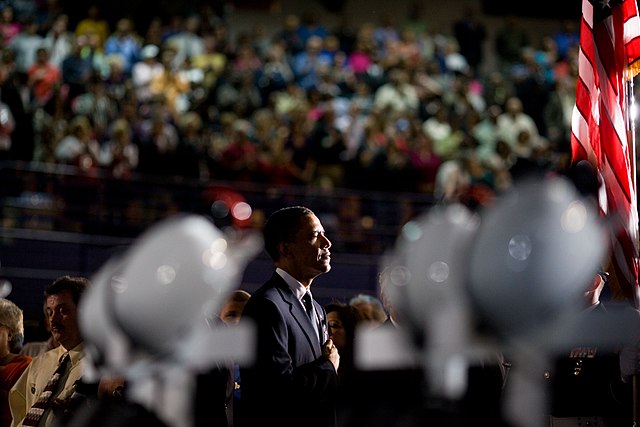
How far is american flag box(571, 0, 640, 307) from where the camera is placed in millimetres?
5438

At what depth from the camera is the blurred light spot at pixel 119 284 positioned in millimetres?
1821

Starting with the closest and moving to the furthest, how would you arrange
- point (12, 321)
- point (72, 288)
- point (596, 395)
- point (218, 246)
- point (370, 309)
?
1. point (218, 246)
2. point (596, 395)
3. point (72, 288)
4. point (12, 321)
5. point (370, 309)

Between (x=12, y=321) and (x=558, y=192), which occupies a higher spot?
(x=558, y=192)

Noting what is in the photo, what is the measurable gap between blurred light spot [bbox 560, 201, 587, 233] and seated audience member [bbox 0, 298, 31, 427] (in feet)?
13.4

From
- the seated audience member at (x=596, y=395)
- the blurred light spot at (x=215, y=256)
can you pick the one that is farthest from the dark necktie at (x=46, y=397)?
the blurred light spot at (x=215, y=256)

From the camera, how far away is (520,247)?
5.67ft

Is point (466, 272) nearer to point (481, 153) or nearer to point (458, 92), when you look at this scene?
point (481, 153)

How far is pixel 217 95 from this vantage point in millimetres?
13867

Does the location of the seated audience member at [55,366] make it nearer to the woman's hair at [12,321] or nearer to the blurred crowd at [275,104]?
the woman's hair at [12,321]

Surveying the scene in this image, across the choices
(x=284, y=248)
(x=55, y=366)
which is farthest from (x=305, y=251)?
(x=55, y=366)

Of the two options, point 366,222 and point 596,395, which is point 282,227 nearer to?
point 596,395

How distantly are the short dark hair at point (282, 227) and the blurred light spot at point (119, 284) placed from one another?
250 cm

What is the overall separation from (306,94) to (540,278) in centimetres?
1272

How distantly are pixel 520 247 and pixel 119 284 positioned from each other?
2.14 feet
